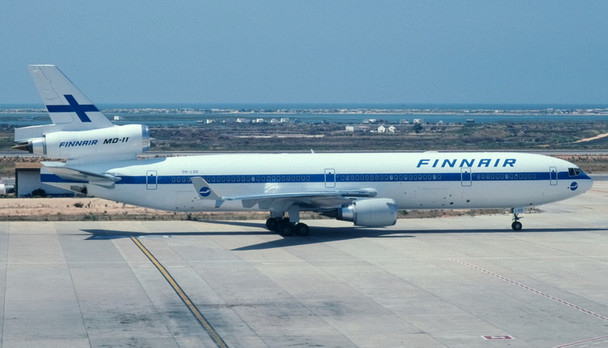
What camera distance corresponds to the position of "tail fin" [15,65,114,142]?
137ft

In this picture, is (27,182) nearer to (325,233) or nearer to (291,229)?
(291,229)

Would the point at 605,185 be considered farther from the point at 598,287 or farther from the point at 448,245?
the point at 598,287

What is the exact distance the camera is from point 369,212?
41.3 metres

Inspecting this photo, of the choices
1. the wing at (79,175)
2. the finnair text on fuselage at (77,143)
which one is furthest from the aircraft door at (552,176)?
the finnair text on fuselage at (77,143)

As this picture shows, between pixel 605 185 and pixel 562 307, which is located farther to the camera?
pixel 605 185

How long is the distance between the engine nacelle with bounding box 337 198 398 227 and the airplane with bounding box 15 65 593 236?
0.04m

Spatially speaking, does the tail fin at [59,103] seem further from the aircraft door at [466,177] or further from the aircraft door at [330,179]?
the aircraft door at [466,177]

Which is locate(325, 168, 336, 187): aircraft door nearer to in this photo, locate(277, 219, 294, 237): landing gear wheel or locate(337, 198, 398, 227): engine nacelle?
locate(337, 198, 398, 227): engine nacelle

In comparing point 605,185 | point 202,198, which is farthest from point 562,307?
point 605,185

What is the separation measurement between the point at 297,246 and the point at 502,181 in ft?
36.4

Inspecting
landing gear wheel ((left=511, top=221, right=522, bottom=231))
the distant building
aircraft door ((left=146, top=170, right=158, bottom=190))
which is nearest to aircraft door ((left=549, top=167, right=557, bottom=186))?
landing gear wheel ((left=511, top=221, right=522, bottom=231))

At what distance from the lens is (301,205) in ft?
140

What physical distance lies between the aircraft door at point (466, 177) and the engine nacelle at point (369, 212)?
172 inches
